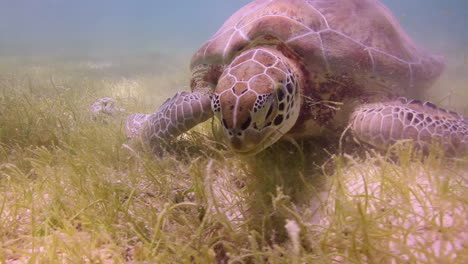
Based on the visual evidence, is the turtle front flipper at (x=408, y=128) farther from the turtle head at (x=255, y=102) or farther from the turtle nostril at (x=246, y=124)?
the turtle nostril at (x=246, y=124)

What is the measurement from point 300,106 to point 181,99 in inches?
47.2

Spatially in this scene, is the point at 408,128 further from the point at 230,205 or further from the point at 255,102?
the point at 230,205

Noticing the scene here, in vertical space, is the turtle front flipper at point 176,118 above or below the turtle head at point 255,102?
below

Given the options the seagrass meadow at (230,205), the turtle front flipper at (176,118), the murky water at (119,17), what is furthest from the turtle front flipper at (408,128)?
the murky water at (119,17)

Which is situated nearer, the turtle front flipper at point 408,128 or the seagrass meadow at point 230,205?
the seagrass meadow at point 230,205

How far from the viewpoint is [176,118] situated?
8.81 ft

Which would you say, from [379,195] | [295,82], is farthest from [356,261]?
[295,82]

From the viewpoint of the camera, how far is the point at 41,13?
9675cm

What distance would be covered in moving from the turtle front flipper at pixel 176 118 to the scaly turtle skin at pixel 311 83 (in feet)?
0.03

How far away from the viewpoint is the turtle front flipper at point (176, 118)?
105 inches

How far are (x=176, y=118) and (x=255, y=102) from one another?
1.17m

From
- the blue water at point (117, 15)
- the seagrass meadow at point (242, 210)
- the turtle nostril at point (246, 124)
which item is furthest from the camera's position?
the blue water at point (117, 15)

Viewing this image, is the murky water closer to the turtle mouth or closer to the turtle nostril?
the turtle mouth

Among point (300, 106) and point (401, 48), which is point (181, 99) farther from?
point (401, 48)
